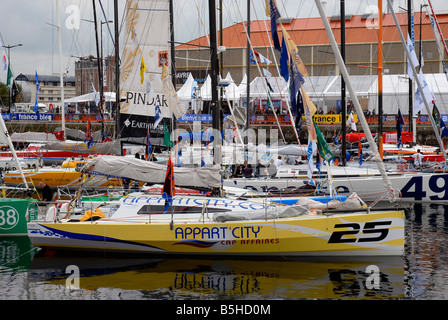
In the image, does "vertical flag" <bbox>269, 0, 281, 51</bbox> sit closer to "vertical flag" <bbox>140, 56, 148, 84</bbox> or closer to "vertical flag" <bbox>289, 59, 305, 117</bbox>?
Answer: "vertical flag" <bbox>289, 59, 305, 117</bbox>

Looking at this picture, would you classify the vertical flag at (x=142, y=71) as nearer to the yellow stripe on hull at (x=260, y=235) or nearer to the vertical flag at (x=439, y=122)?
the yellow stripe on hull at (x=260, y=235)

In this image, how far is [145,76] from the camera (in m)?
20.4

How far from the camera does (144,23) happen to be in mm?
20625

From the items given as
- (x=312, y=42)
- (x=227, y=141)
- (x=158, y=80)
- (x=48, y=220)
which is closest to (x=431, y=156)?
(x=227, y=141)

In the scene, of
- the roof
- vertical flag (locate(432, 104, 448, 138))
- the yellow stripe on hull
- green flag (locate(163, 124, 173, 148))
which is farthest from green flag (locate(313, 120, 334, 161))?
the roof

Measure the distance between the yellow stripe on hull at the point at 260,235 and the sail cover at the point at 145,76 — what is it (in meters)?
6.08

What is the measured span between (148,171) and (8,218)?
450 cm

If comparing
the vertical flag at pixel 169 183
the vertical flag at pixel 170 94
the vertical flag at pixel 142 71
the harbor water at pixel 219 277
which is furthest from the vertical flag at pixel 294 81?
the vertical flag at pixel 142 71

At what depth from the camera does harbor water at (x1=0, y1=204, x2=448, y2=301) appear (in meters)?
12.1

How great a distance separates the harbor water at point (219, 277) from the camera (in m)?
12.1

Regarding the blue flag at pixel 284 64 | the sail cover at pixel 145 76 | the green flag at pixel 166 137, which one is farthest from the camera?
the sail cover at pixel 145 76

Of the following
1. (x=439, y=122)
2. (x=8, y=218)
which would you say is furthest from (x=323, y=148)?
(x=8, y=218)

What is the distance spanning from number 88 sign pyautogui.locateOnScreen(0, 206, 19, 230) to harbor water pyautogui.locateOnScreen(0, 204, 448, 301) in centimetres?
142
